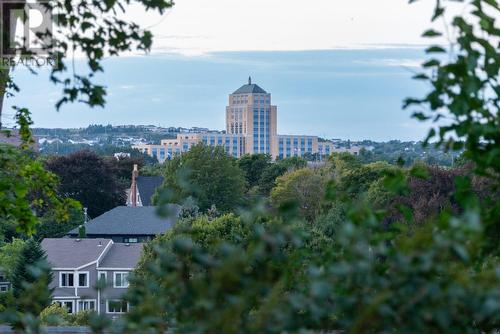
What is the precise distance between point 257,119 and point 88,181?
348 feet

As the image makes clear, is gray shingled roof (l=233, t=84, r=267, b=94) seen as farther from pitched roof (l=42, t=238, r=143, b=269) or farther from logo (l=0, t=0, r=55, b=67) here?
logo (l=0, t=0, r=55, b=67)

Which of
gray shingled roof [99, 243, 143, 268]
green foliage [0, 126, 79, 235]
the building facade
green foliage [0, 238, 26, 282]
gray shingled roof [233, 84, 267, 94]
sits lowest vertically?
gray shingled roof [99, 243, 143, 268]

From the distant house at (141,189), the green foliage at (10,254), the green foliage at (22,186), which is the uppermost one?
the green foliage at (22,186)

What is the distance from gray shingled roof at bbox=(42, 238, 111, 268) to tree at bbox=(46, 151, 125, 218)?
58.1 ft

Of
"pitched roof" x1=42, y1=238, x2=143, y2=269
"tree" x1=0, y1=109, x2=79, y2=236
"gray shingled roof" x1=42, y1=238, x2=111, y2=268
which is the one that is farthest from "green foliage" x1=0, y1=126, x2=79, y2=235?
"gray shingled roof" x1=42, y1=238, x2=111, y2=268

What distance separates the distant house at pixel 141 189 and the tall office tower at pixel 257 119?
89.6 m

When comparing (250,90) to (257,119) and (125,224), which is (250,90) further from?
(125,224)

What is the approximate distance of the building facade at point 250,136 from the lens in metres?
174

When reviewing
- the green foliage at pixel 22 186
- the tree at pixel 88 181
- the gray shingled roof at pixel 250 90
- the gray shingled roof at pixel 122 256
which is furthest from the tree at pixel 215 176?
the gray shingled roof at pixel 250 90

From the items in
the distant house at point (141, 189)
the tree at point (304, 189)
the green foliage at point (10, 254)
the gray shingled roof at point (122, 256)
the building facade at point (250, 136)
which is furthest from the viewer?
the building facade at point (250, 136)

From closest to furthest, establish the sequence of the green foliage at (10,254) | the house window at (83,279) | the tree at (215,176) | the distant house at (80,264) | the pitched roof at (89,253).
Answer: the green foliage at (10,254) → the distant house at (80,264) → the house window at (83,279) → the pitched roof at (89,253) → the tree at (215,176)

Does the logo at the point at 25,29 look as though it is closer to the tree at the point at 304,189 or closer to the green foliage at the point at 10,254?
the green foliage at the point at 10,254

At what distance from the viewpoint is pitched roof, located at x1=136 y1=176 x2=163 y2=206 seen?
3246 inches

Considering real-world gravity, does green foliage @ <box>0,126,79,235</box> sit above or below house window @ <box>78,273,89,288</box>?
above
